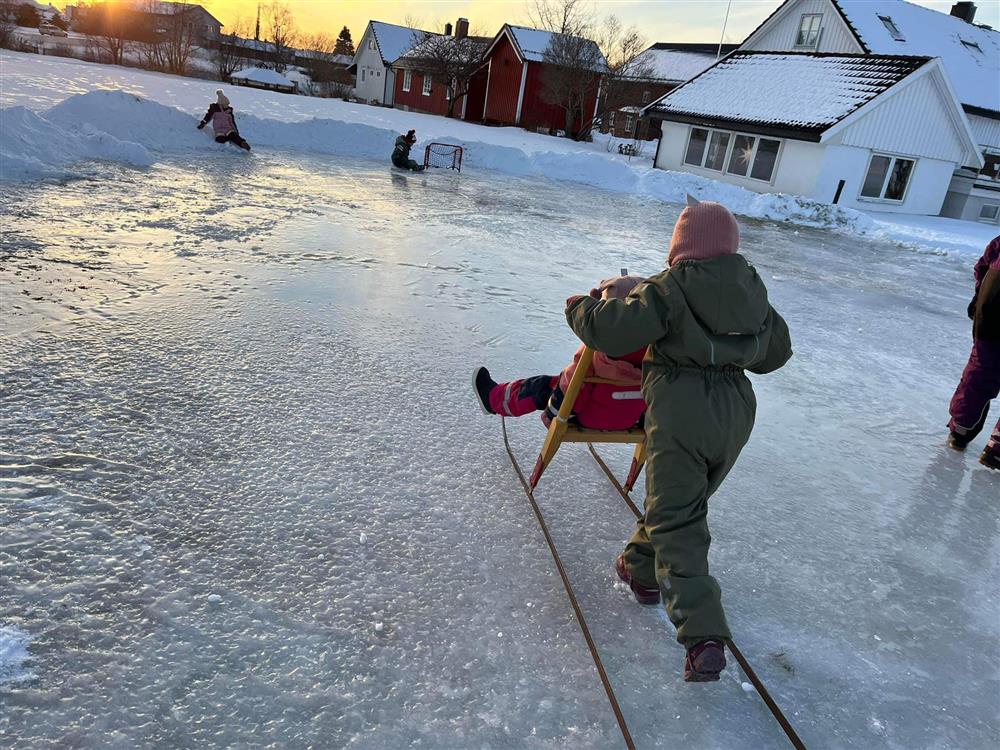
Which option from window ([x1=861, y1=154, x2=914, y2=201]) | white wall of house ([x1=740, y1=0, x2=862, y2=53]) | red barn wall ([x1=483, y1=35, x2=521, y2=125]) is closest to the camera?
window ([x1=861, y1=154, x2=914, y2=201])

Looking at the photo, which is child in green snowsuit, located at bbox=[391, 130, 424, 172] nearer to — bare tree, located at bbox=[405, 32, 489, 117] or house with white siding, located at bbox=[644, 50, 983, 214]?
house with white siding, located at bbox=[644, 50, 983, 214]

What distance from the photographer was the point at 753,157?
2183 cm

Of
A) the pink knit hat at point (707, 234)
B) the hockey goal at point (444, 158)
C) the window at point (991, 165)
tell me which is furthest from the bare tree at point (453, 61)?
the pink knit hat at point (707, 234)

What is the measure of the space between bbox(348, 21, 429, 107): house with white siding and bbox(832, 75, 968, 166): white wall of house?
1352 inches

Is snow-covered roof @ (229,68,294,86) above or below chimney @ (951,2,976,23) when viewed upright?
below

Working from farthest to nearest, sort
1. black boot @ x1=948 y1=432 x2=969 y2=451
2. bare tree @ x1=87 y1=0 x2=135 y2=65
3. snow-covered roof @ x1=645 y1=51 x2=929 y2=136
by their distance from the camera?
bare tree @ x1=87 y1=0 x2=135 y2=65 < snow-covered roof @ x1=645 y1=51 x2=929 y2=136 < black boot @ x1=948 y1=432 x2=969 y2=451

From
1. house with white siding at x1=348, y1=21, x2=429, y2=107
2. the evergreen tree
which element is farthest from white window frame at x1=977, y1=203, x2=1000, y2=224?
the evergreen tree

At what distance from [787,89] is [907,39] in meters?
9.46

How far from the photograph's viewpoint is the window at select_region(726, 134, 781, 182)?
70.0 feet

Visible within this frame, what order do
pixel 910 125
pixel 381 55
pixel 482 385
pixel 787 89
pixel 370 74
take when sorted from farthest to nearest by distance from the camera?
pixel 370 74, pixel 381 55, pixel 787 89, pixel 910 125, pixel 482 385

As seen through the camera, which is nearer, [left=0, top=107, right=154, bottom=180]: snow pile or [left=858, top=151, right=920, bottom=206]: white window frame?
[left=0, top=107, right=154, bottom=180]: snow pile

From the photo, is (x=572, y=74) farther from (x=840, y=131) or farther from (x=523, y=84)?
(x=840, y=131)

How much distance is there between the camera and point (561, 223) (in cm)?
1100

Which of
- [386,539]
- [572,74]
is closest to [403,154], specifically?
[386,539]
